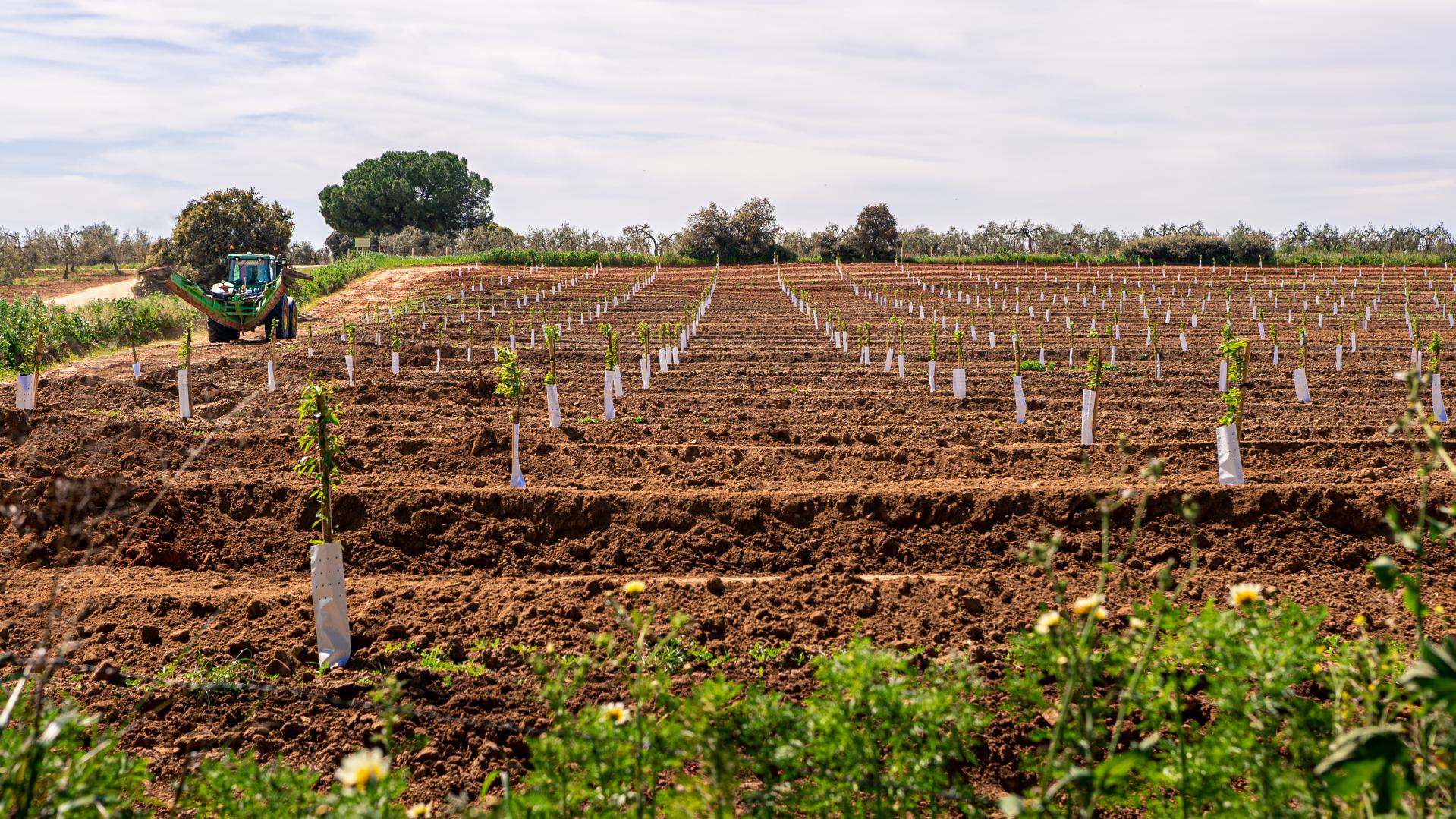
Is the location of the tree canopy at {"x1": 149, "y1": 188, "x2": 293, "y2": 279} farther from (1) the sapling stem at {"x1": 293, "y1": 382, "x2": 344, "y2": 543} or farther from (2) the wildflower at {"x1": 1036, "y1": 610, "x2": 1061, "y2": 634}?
(2) the wildflower at {"x1": 1036, "y1": 610, "x2": 1061, "y2": 634}

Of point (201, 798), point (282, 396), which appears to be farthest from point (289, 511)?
point (282, 396)

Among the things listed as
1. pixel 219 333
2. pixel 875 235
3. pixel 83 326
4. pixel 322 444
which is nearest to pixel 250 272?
pixel 219 333

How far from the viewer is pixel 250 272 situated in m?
27.4

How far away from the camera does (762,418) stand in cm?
1559

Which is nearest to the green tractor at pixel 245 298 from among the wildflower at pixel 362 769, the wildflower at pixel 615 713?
the wildflower at pixel 615 713

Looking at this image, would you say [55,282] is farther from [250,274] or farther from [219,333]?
[250,274]

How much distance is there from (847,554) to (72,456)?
9.69 metres

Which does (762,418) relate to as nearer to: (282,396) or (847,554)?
(847,554)

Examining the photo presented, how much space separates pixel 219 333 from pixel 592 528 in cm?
2157

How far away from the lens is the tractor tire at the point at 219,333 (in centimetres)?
2698

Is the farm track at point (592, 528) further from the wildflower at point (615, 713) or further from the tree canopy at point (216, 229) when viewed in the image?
the tree canopy at point (216, 229)

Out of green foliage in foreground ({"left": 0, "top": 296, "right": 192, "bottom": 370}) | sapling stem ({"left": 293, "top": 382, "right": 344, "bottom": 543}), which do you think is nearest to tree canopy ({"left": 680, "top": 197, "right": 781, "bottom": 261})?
green foliage in foreground ({"left": 0, "top": 296, "right": 192, "bottom": 370})

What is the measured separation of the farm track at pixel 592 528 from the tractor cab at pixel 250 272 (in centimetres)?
1017

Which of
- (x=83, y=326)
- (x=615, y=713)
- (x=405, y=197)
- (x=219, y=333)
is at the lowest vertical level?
(x=615, y=713)
